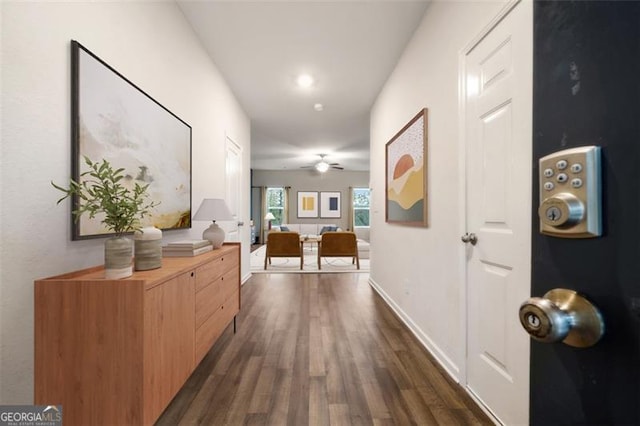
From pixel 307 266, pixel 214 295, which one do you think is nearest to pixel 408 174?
pixel 214 295

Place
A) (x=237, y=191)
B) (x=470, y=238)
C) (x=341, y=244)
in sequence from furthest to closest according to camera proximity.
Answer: (x=341, y=244), (x=237, y=191), (x=470, y=238)

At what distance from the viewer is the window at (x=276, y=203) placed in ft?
33.1

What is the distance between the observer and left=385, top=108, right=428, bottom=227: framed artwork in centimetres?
232

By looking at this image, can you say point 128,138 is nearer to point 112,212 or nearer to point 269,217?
point 112,212

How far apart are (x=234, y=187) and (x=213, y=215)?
1962 millimetres

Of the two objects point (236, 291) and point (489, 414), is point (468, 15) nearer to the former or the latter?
point (489, 414)

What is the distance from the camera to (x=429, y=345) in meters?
2.18

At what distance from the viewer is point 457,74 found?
1814 millimetres

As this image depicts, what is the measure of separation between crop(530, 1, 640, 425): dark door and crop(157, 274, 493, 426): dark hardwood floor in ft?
4.61

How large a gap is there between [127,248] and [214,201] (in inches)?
42.5

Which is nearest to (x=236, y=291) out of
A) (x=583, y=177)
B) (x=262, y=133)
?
(x=583, y=177)

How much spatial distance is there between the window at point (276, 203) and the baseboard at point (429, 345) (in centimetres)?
721

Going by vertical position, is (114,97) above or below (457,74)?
below

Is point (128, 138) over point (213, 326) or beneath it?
over
